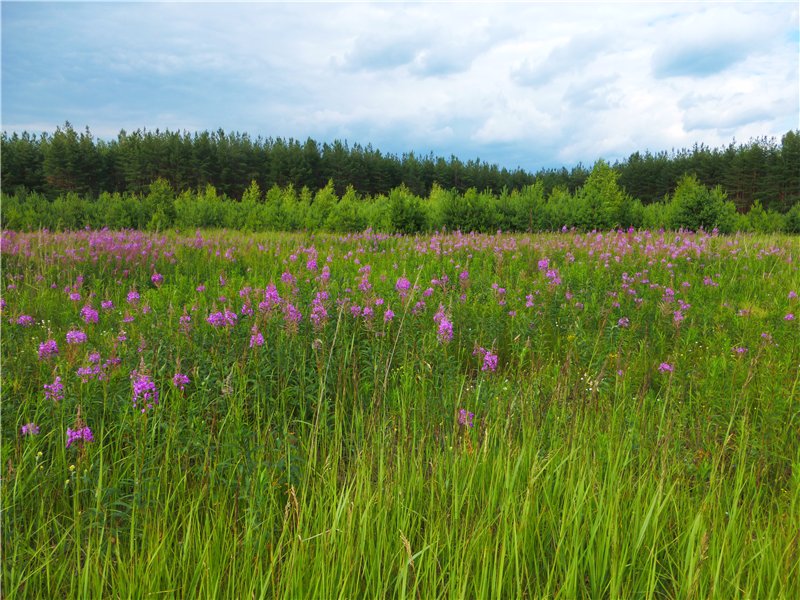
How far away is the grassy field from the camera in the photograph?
5.95 ft

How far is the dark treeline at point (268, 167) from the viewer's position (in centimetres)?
4491

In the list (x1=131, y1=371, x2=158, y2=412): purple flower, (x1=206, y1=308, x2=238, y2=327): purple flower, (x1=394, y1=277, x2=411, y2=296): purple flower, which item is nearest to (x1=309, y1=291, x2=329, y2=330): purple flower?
(x1=206, y1=308, x2=238, y2=327): purple flower

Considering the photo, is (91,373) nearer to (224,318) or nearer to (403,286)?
(224,318)

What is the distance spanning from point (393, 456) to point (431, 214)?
55.4 feet

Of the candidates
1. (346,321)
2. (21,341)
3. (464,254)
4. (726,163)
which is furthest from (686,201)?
(726,163)

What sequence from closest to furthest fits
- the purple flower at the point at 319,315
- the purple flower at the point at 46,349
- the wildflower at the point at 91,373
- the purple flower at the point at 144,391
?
1. the purple flower at the point at 144,391
2. the wildflower at the point at 91,373
3. the purple flower at the point at 46,349
4. the purple flower at the point at 319,315

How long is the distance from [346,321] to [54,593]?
2521mm

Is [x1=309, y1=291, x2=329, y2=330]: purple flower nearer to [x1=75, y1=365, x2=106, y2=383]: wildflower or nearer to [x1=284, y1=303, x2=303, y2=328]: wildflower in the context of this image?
[x1=284, y1=303, x2=303, y2=328]: wildflower

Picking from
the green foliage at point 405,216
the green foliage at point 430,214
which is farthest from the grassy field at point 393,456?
the green foliage at point 405,216

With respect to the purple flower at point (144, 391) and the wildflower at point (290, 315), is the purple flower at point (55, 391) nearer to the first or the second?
the purple flower at point (144, 391)

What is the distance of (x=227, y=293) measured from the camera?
18.7 feet

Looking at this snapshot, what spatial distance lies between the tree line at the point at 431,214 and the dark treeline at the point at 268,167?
20.5 meters

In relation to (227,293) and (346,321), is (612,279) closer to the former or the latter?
(346,321)

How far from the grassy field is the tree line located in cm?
1064
